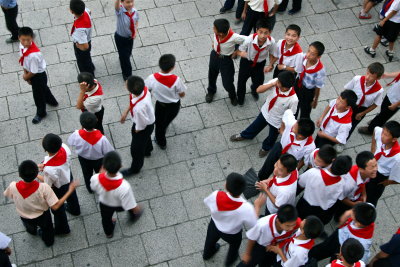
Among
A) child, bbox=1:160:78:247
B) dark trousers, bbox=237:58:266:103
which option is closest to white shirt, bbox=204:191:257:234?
child, bbox=1:160:78:247

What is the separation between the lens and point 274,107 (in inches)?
259

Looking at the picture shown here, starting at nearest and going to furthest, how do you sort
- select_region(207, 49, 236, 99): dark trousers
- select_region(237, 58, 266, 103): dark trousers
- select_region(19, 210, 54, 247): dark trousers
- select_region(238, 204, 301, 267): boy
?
select_region(238, 204, 301, 267): boy → select_region(19, 210, 54, 247): dark trousers → select_region(207, 49, 236, 99): dark trousers → select_region(237, 58, 266, 103): dark trousers

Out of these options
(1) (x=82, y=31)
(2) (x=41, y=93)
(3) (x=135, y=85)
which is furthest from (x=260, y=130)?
(2) (x=41, y=93)

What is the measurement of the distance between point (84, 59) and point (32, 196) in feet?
9.51

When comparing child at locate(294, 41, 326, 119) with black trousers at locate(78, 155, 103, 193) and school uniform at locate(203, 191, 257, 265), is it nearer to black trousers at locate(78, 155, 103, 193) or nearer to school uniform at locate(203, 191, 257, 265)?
school uniform at locate(203, 191, 257, 265)

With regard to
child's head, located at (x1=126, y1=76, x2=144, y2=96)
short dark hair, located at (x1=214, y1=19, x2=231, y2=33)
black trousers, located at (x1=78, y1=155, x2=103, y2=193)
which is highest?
short dark hair, located at (x1=214, y1=19, x2=231, y2=33)

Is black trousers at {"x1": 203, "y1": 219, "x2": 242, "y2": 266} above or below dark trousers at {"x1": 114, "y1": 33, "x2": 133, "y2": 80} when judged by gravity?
below

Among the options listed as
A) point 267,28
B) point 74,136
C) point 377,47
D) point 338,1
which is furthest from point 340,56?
point 74,136

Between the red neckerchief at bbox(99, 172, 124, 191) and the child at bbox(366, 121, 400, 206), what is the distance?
3106 millimetres

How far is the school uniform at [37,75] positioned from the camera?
6.58 metres

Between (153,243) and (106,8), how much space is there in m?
4.67

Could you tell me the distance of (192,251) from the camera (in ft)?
20.4

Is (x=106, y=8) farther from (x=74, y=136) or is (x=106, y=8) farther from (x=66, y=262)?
(x=66, y=262)

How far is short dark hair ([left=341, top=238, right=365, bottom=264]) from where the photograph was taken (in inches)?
186
